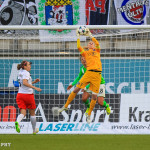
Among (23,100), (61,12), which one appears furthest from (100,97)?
(61,12)

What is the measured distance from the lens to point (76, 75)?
12430 millimetres

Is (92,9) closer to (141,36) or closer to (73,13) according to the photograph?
(73,13)

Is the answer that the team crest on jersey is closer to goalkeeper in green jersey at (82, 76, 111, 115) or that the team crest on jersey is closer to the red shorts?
goalkeeper in green jersey at (82, 76, 111, 115)

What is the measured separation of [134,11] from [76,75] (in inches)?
162

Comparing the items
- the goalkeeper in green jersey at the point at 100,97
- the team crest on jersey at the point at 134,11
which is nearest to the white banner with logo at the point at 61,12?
the team crest on jersey at the point at 134,11

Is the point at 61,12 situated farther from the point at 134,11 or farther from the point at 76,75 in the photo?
the point at 76,75

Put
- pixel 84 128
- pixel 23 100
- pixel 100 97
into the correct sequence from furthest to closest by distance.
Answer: pixel 84 128 < pixel 100 97 < pixel 23 100

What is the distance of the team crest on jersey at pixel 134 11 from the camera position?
1516cm

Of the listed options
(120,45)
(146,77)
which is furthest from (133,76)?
(120,45)

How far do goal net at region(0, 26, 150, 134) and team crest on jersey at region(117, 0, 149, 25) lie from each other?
1.51 meters

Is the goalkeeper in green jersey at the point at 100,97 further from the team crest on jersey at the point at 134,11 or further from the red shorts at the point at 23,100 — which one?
the team crest on jersey at the point at 134,11

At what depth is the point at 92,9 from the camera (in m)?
15.3

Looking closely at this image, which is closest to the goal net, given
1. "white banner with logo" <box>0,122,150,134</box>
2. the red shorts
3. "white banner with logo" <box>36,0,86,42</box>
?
"white banner with logo" <box>0,122,150,134</box>

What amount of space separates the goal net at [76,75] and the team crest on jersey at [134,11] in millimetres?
1509
